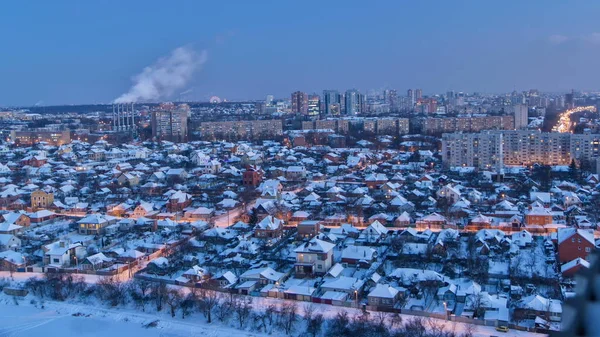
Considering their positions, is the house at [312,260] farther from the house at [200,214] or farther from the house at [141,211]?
the house at [141,211]

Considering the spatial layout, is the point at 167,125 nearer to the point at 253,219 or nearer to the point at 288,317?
the point at 253,219

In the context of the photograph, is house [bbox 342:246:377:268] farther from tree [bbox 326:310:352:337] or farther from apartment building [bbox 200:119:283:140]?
apartment building [bbox 200:119:283:140]

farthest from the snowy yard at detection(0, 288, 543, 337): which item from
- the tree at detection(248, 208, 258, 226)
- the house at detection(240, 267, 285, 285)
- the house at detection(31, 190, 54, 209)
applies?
the house at detection(31, 190, 54, 209)

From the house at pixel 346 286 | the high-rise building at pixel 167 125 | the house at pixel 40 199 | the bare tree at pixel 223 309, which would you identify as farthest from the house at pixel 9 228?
the high-rise building at pixel 167 125

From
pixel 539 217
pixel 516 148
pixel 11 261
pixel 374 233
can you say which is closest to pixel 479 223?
pixel 539 217

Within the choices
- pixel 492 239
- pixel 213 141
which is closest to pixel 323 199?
pixel 492 239

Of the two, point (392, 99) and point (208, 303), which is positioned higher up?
point (392, 99)

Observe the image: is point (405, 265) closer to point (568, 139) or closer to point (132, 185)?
point (132, 185)

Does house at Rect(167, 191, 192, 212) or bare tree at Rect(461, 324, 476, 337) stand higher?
house at Rect(167, 191, 192, 212)
